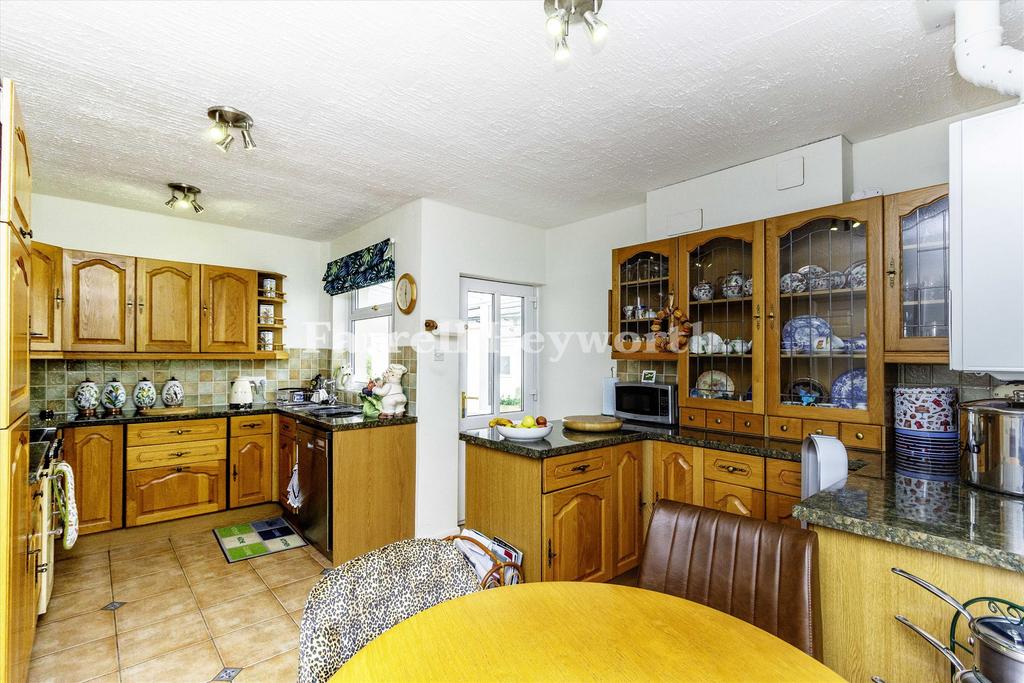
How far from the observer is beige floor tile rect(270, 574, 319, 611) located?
2.70m

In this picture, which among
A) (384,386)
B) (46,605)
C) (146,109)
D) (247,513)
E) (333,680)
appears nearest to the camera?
(333,680)

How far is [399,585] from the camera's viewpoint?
1.27m

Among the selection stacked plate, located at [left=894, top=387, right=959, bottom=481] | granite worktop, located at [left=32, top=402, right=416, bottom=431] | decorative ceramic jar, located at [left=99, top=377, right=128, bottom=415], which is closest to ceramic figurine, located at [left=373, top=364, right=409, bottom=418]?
granite worktop, located at [left=32, top=402, right=416, bottom=431]

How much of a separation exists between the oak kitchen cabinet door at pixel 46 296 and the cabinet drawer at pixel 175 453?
2.86 feet

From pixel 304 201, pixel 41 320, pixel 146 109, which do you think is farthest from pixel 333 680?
pixel 41 320

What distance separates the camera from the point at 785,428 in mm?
2494

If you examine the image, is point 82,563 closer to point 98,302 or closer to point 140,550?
point 140,550

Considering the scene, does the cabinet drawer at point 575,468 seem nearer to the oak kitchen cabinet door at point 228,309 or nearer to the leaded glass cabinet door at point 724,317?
the leaded glass cabinet door at point 724,317

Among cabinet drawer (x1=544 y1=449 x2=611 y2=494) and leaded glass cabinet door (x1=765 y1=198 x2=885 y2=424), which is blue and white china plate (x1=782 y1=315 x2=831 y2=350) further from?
cabinet drawer (x1=544 y1=449 x2=611 y2=494)

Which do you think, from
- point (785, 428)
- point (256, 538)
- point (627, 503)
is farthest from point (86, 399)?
point (785, 428)

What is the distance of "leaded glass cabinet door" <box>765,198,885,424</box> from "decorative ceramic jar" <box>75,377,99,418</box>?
4.45 meters

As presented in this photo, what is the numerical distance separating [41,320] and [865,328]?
4.70 m

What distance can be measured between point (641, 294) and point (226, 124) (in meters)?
2.43

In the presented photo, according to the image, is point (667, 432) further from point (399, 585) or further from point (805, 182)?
point (399, 585)
